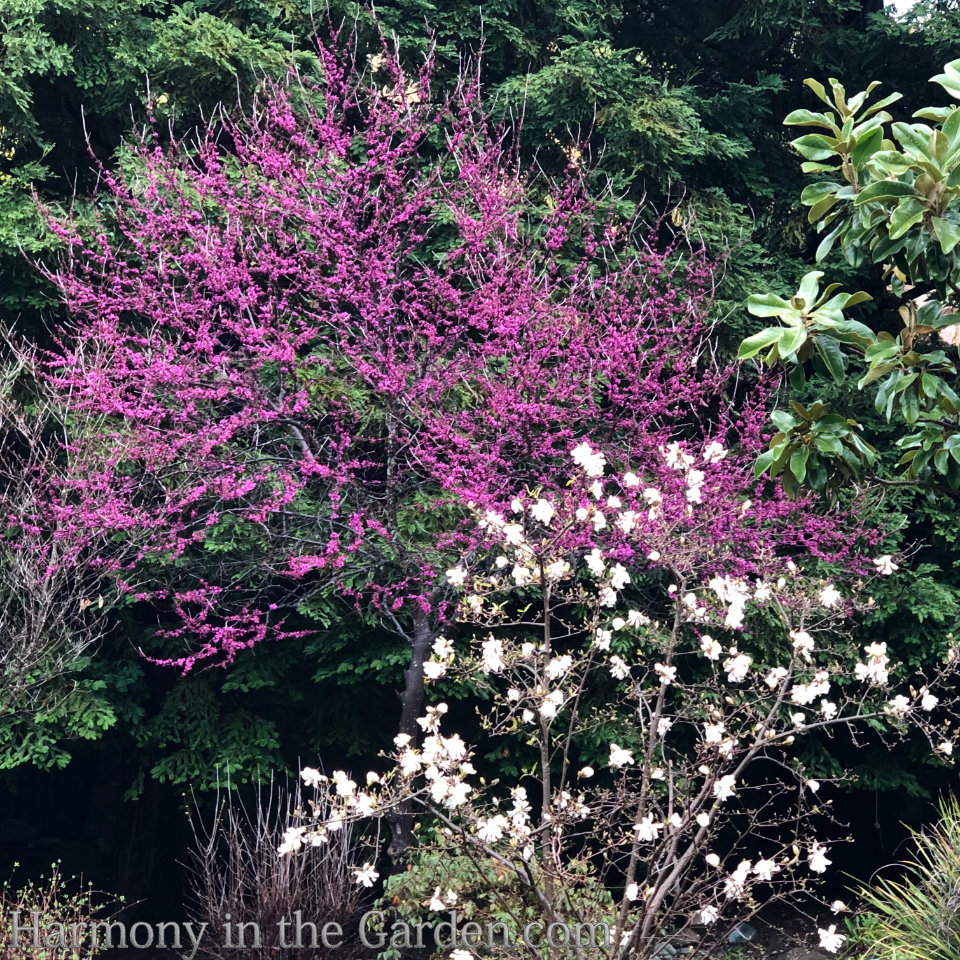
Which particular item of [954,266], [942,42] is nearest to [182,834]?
[954,266]

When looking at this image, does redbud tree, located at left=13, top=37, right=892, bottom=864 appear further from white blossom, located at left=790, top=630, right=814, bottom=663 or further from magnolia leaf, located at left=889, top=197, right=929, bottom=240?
→ magnolia leaf, located at left=889, top=197, right=929, bottom=240

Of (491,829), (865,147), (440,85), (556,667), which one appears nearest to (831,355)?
(865,147)

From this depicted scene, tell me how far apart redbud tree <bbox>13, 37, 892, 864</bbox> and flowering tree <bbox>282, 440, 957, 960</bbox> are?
27 centimetres

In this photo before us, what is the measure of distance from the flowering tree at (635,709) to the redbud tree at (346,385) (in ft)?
0.88

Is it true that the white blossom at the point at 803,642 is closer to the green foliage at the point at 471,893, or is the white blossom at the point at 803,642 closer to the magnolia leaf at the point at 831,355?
the magnolia leaf at the point at 831,355

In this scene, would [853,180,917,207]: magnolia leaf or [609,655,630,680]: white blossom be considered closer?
[853,180,917,207]: magnolia leaf

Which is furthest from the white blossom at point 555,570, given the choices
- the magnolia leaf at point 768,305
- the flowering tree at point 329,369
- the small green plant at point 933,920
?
the small green plant at point 933,920

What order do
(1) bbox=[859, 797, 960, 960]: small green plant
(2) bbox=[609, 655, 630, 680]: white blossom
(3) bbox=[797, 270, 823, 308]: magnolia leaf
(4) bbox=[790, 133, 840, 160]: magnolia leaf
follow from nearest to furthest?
(3) bbox=[797, 270, 823, 308]: magnolia leaf < (4) bbox=[790, 133, 840, 160]: magnolia leaf < (2) bbox=[609, 655, 630, 680]: white blossom < (1) bbox=[859, 797, 960, 960]: small green plant

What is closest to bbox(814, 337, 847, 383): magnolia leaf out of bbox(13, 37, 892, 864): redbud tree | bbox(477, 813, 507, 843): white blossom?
bbox(477, 813, 507, 843): white blossom

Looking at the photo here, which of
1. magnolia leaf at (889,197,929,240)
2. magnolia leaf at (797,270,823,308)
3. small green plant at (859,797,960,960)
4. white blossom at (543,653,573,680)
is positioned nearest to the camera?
magnolia leaf at (889,197,929,240)

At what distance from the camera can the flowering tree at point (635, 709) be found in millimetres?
4086

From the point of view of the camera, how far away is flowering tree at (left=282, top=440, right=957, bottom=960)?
4086mm

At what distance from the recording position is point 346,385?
290 inches

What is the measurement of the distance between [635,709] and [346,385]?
347 cm
